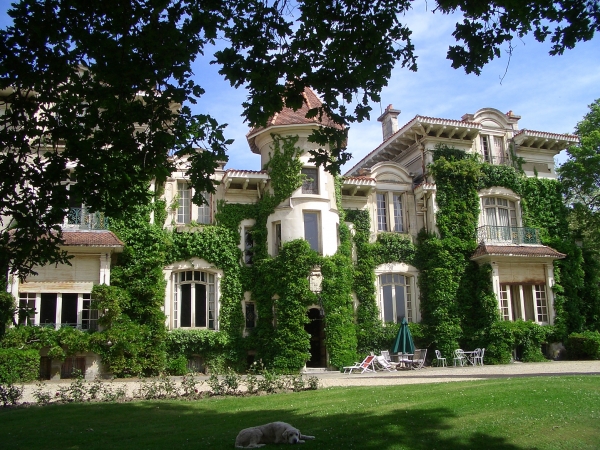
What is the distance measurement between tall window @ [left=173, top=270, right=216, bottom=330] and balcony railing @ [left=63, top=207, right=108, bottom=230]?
377 centimetres

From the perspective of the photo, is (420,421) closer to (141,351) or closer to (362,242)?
(141,351)

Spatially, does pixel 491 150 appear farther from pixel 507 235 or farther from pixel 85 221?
pixel 85 221

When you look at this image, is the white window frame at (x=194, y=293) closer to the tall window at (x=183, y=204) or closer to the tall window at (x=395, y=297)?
the tall window at (x=183, y=204)

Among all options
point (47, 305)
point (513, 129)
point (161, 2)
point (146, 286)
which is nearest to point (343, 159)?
point (161, 2)

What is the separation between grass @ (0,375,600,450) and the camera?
906cm

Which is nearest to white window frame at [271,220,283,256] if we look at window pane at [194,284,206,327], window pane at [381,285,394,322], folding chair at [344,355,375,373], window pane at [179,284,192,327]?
window pane at [194,284,206,327]

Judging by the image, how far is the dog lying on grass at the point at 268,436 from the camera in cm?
870

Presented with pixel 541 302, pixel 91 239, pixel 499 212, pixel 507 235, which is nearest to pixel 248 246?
pixel 91 239

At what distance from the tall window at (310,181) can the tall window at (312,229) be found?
3.43 ft

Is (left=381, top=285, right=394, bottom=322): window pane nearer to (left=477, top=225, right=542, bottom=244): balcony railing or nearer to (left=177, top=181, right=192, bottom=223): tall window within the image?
(left=477, top=225, right=542, bottom=244): balcony railing

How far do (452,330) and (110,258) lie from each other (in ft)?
50.4

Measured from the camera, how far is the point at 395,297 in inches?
1067

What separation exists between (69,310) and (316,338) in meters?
10.4

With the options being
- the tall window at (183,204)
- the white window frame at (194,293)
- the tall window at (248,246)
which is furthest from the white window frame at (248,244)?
the tall window at (183,204)
